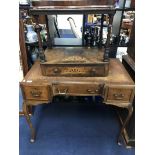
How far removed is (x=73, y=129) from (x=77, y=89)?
0.68 m

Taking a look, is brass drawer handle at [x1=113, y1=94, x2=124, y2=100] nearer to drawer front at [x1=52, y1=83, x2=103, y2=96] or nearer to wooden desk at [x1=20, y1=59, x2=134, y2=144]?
wooden desk at [x1=20, y1=59, x2=134, y2=144]

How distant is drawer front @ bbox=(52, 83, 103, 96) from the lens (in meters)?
1.27

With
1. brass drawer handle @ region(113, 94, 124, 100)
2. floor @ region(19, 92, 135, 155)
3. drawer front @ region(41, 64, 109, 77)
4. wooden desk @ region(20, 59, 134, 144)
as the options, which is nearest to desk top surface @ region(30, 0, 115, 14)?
drawer front @ region(41, 64, 109, 77)

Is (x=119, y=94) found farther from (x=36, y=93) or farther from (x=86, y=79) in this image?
(x=36, y=93)

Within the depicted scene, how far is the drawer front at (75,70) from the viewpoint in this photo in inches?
50.6

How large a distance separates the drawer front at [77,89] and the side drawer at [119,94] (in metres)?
0.07

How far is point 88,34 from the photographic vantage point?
162cm

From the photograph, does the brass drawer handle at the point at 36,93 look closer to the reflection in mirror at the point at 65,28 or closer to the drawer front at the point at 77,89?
the drawer front at the point at 77,89

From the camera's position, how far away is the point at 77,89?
1.29 meters

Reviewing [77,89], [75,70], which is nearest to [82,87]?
[77,89]

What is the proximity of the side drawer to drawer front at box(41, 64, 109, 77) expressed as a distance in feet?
0.48

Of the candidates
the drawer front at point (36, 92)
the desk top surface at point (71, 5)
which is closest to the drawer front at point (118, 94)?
the drawer front at point (36, 92)

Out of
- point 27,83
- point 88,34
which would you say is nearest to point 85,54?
point 88,34
